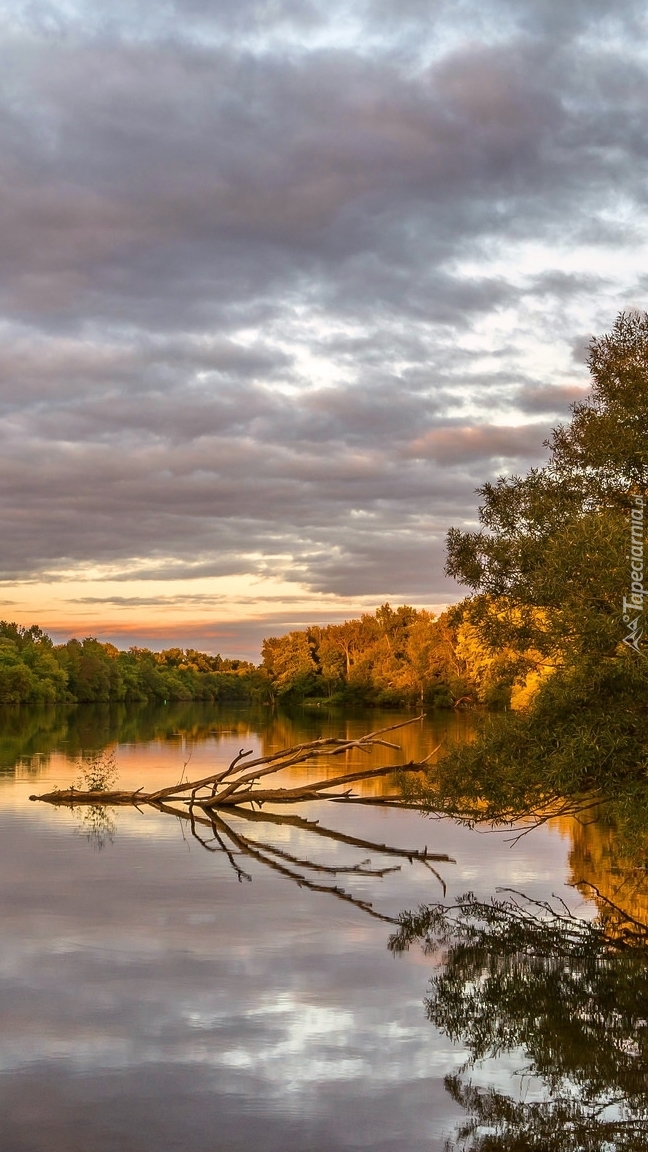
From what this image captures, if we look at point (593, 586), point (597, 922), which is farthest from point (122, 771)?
point (593, 586)

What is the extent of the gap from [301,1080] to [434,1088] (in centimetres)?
112

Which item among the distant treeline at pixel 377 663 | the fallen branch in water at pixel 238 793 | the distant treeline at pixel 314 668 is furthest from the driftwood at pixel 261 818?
the distant treeline at pixel 314 668

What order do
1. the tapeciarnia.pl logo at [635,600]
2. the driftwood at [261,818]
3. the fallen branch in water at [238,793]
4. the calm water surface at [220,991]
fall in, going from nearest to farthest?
the calm water surface at [220,991] → the tapeciarnia.pl logo at [635,600] → the driftwood at [261,818] → the fallen branch in water at [238,793]

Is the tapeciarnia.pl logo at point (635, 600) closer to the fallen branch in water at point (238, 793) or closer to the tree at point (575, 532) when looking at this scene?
the tree at point (575, 532)

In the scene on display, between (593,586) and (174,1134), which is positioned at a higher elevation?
(593,586)

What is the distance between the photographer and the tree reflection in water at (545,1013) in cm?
882

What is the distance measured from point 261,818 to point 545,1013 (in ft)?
46.0

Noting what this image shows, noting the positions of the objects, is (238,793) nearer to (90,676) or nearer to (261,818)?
(261,818)

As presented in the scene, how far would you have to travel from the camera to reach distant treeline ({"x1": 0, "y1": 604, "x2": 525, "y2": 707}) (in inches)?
4269

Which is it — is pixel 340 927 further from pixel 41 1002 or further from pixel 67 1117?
pixel 67 1117

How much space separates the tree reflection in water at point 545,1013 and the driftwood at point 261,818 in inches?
75.3

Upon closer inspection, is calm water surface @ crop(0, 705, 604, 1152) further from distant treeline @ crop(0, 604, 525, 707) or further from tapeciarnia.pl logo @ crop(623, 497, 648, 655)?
distant treeline @ crop(0, 604, 525, 707)

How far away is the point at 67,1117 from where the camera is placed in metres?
8.58

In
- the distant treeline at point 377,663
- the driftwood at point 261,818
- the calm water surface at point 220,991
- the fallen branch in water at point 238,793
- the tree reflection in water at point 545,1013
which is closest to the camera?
the calm water surface at point 220,991
